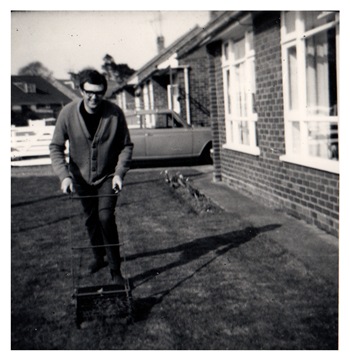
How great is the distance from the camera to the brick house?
634 cm

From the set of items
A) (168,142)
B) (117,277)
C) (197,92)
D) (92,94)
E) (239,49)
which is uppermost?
(197,92)

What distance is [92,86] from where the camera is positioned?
13.8ft

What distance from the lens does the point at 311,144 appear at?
7.40 m

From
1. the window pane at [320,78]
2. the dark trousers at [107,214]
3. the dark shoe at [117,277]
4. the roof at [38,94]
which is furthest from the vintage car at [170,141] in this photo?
the roof at [38,94]

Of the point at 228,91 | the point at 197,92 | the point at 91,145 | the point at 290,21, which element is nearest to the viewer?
the point at 91,145

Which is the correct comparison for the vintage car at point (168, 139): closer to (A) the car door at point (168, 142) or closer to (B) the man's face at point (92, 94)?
(A) the car door at point (168, 142)

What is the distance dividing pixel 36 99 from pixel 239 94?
36981 millimetres

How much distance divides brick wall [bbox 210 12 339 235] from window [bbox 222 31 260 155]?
2.11 ft

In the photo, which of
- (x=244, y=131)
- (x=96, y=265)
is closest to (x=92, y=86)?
(x=96, y=265)

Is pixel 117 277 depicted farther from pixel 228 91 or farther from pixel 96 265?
pixel 228 91

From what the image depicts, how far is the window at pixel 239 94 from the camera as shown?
9.01 m

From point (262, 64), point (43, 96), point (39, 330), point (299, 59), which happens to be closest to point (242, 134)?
point (262, 64)

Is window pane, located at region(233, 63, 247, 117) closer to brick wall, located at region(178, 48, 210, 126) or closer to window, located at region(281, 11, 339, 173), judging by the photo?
window, located at region(281, 11, 339, 173)
